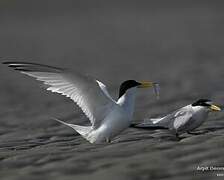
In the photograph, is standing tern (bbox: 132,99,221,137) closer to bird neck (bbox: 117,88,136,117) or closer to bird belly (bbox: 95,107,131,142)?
bird neck (bbox: 117,88,136,117)

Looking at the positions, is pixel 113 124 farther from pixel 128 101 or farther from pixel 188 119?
pixel 188 119

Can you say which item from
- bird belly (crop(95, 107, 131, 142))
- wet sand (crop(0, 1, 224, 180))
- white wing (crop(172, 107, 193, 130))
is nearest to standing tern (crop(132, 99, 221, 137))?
white wing (crop(172, 107, 193, 130))

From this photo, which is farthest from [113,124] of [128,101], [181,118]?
[181,118]

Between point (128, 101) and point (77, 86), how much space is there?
2.26ft

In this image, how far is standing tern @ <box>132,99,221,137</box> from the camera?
29.6ft

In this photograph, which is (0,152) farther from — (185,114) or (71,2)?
(71,2)

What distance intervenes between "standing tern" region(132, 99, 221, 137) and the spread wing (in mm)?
845

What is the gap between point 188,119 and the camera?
902cm

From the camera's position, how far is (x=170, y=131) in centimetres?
924

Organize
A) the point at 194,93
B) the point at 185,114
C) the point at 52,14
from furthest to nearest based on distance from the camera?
the point at 52,14
the point at 194,93
the point at 185,114

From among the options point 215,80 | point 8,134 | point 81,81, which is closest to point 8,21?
point 215,80

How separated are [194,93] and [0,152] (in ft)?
17.1

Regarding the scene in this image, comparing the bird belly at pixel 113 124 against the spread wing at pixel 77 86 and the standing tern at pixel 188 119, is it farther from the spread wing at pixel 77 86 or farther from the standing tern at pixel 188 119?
the standing tern at pixel 188 119

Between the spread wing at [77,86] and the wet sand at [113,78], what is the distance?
0.49 metres
